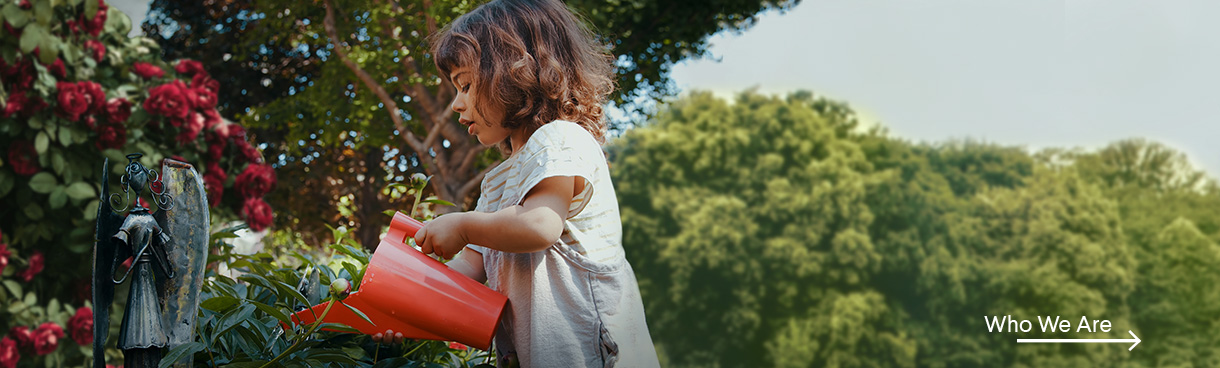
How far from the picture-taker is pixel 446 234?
2.24ft

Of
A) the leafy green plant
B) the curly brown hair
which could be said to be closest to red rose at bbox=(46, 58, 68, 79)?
the leafy green plant

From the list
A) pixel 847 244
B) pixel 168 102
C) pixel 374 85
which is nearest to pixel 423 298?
pixel 168 102

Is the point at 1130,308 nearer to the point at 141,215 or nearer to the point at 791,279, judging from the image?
the point at 791,279

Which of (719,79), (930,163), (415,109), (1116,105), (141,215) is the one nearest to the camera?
(141,215)

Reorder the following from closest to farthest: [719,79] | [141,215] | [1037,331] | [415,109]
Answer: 1. [141,215]
2. [415,109]
3. [1037,331]
4. [719,79]

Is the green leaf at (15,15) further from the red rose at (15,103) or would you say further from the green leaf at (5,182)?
the green leaf at (5,182)

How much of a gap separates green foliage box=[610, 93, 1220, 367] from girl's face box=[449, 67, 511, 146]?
4885mm

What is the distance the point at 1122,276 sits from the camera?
498 cm

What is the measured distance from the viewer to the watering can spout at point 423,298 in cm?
69

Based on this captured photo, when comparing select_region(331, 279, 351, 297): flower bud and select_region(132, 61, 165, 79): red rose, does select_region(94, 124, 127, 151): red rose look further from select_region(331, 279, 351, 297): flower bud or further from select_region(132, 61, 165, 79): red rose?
select_region(331, 279, 351, 297): flower bud

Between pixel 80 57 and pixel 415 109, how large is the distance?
240cm

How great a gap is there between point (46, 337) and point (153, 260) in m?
1.43

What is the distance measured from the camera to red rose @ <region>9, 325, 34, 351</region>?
67.2 inches

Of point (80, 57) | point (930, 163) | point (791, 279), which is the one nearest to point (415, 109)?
point (80, 57)
